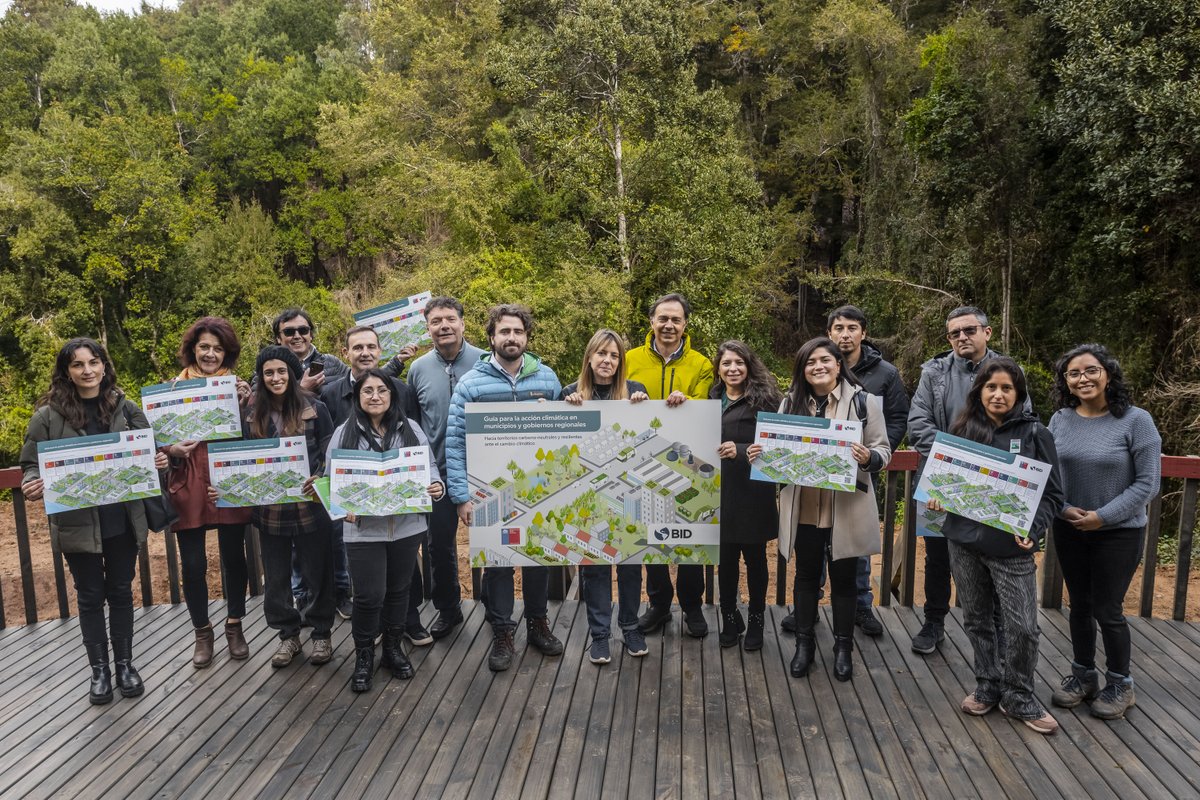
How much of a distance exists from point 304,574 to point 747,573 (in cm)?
227

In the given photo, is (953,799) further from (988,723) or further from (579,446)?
(579,446)

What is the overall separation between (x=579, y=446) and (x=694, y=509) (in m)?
0.66

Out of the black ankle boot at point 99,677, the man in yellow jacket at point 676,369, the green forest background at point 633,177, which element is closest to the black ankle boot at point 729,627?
the man in yellow jacket at point 676,369

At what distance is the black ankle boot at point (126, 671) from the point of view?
3.77 meters

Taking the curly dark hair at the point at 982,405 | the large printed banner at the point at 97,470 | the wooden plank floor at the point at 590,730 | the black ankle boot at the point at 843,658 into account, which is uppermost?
the curly dark hair at the point at 982,405

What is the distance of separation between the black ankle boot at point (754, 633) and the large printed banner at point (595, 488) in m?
0.45

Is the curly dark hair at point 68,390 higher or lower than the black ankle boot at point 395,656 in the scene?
higher

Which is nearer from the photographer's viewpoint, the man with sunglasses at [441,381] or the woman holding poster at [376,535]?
the woman holding poster at [376,535]

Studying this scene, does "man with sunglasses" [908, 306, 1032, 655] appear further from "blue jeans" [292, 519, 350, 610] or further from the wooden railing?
"blue jeans" [292, 519, 350, 610]

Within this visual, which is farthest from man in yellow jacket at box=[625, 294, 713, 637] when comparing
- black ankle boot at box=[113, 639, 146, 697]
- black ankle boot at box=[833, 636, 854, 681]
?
black ankle boot at box=[113, 639, 146, 697]

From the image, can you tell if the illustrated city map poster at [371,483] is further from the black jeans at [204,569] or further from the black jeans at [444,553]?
the black jeans at [204,569]

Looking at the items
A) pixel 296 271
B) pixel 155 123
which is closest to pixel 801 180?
pixel 296 271

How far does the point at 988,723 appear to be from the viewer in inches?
135

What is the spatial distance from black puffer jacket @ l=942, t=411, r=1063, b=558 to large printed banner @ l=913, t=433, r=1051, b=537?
51 mm
